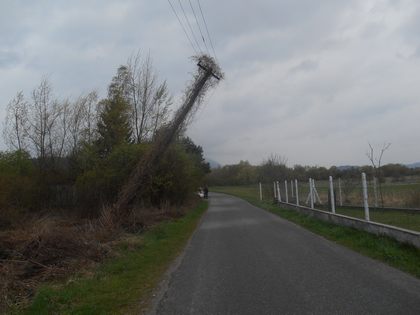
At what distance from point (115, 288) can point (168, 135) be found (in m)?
11.9

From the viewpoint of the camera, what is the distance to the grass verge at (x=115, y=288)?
6258 millimetres

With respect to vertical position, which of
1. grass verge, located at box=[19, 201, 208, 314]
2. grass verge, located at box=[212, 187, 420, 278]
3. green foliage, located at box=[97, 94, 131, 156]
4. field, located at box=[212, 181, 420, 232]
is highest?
green foliage, located at box=[97, 94, 131, 156]

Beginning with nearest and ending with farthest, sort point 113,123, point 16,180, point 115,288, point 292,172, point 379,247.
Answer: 1. point 115,288
2. point 379,247
3. point 16,180
4. point 113,123
5. point 292,172

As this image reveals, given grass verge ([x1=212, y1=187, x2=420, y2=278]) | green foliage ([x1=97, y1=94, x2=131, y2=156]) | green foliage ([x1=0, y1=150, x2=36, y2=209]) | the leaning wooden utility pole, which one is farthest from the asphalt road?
green foliage ([x1=97, y1=94, x2=131, y2=156])

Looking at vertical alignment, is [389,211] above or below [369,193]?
below

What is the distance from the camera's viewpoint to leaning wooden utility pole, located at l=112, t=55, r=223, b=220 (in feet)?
58.6

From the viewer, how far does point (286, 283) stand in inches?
287

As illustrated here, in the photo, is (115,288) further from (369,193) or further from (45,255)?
(369,193)

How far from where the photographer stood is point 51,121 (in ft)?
97.3

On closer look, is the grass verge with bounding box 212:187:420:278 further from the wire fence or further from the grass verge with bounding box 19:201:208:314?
the grass verge with bounding box 19:201:208:314

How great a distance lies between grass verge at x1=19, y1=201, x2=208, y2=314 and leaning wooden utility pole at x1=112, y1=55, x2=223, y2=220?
5843 millimetres

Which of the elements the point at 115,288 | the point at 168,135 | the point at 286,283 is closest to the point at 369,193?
the point at 168,135

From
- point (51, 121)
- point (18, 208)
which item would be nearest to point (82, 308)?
point (18, 208)

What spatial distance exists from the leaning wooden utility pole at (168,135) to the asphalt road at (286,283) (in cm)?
676
